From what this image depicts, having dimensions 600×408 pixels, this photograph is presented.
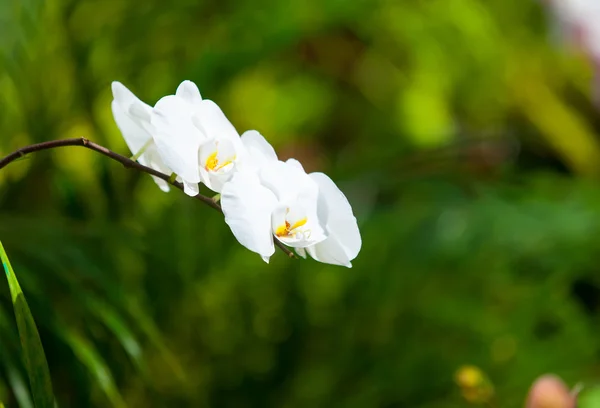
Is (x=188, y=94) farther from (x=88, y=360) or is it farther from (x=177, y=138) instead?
(x=88, y=360)

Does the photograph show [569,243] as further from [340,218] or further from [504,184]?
[340,218]

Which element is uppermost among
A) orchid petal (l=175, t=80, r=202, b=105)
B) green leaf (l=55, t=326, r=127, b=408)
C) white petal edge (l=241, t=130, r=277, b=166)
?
orchid petal (l=175, t=80, r=202, b=105)

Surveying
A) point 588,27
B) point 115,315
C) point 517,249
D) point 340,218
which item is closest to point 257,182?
point 340,218

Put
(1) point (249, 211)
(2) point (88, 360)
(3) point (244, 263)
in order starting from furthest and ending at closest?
1. (3) point (244, 263)
2. (2) point (88, 360)
3. (1) point (249, 211)

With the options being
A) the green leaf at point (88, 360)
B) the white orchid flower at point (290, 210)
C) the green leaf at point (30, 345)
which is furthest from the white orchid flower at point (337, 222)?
the green leaf at point (88, 360)

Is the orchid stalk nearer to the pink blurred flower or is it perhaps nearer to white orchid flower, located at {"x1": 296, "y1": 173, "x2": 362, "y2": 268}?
white orchid flower, located at {"x1": 296, "y1": 173, "x2": 362, "y2": 268}

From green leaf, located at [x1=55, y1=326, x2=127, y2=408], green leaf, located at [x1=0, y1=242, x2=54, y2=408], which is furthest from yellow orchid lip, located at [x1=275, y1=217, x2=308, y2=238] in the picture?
green leaf, located at [x1=55, y1=326, x2=127, y2=408]

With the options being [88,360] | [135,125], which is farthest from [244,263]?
[135,125]
